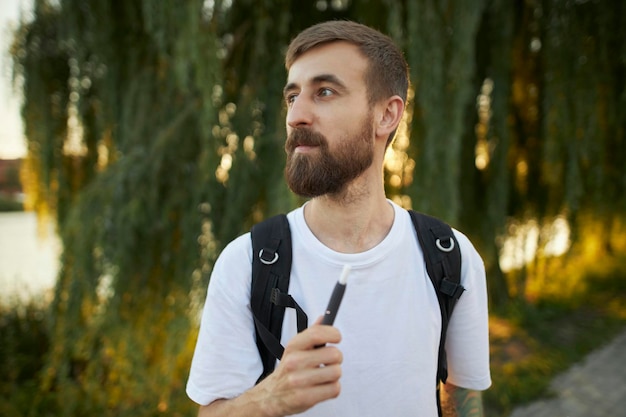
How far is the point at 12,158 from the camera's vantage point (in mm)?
3732

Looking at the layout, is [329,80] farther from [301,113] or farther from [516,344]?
[516,344]

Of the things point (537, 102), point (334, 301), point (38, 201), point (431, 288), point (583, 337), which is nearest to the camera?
point (334, 301)

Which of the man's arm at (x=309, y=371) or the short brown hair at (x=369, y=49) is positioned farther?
the short brown hair at (x=369, y=49)

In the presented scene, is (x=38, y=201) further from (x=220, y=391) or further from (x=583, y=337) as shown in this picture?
(x=583, y=337)

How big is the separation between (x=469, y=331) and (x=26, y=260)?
720 centimetres

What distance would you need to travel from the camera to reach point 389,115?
1341mm

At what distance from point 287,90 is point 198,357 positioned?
691mm

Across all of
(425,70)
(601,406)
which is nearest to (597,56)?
(425,70)

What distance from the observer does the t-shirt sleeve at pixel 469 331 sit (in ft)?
4.29

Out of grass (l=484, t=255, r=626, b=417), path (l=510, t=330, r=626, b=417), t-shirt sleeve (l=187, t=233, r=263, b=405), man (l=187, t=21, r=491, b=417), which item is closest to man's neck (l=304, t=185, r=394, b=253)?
man (l=187, t=21, r=491, b=417)

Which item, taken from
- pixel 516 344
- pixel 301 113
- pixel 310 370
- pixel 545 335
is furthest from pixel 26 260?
pixel 310 370

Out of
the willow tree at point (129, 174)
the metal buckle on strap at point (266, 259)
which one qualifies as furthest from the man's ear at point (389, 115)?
the willow tree at point (129, 174)

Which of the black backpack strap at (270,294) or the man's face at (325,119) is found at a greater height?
the man's face at (325,119)

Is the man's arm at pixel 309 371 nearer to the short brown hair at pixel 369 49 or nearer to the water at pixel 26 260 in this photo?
the short brown hair at pixel 369 49
